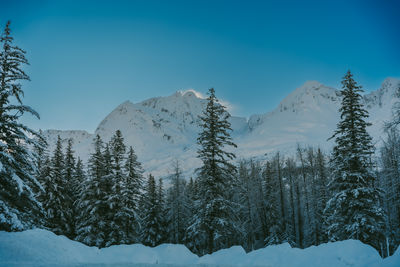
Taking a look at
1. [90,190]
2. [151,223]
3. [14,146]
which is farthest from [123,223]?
[14,146]

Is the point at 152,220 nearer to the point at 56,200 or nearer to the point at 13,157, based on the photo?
the point at 56,200

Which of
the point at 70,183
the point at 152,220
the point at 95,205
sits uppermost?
the point at 70,183

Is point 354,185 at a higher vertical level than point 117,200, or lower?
higher

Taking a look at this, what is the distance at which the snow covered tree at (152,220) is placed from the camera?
1346 inches

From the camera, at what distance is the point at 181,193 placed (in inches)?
1448

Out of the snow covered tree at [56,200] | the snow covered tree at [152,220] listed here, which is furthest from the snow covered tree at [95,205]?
the snow covered tree at [152,220]

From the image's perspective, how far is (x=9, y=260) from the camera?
790 cm

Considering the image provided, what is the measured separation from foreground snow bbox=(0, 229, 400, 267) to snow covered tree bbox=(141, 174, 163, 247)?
23974mm

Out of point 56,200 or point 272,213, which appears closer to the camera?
point 56,200

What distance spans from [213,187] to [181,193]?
18585 mm

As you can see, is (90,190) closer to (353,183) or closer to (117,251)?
(117,251)

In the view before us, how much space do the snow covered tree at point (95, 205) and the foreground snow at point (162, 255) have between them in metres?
13.4

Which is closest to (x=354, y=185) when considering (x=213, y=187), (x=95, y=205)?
(x=213, y=187)

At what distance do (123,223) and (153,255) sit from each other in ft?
49.2
